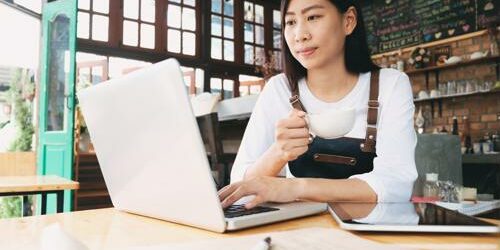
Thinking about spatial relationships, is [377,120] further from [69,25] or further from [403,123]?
[69,25]

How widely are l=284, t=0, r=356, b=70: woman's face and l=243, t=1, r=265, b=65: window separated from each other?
5231 millimetres

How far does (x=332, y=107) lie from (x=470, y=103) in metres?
4.14

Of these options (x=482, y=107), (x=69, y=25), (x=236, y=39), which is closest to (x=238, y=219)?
(x=69, y=25)

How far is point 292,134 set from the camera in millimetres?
998

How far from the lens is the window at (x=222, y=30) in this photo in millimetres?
6191

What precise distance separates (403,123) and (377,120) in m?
0.10

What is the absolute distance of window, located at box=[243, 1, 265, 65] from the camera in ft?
21.7

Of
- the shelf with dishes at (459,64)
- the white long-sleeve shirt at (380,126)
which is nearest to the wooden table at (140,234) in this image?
the white long-sleeve shirt at (380,126)

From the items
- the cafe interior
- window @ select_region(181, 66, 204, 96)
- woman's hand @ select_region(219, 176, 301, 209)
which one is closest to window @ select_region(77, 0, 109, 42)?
the cafe interior

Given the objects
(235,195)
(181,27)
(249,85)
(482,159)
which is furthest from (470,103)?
(235,195)

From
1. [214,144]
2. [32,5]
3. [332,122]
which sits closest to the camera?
[332,122]

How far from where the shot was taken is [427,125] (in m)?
5.18

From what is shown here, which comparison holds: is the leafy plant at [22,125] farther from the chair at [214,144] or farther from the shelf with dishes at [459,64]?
the shelf with dishes at [459,64]

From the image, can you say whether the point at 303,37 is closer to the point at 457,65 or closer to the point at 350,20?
the point at 350,20
